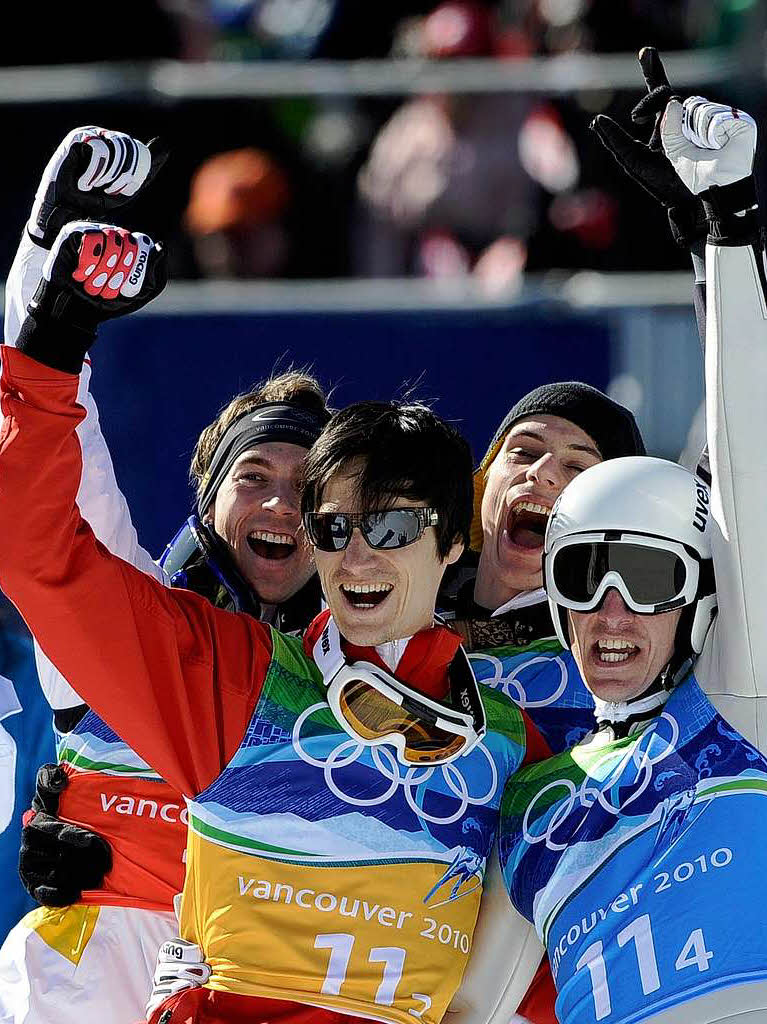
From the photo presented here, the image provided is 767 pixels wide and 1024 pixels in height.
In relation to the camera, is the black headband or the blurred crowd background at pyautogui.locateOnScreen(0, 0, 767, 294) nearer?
the black headband

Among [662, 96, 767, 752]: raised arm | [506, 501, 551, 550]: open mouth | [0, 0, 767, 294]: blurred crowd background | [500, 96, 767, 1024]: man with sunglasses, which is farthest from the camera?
[0, 0, 767, 294]: blurred crowd background

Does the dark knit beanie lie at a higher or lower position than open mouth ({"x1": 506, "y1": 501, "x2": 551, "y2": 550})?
higher

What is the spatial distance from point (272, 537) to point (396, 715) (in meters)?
0.91

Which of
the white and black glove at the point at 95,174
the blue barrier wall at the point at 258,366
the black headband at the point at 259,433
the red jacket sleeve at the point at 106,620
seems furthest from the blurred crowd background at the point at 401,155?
the red jacket sleeve at the point at 106,620

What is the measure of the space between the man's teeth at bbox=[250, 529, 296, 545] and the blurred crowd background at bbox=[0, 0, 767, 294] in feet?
6.91

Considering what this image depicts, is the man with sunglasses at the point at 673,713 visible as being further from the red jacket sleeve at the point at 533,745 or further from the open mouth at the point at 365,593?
the open mouth at the point at 365,593

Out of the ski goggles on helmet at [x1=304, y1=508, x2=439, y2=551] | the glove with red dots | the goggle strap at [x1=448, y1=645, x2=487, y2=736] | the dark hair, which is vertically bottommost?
the goggle strap at [x1=448, y1=645, x2=487, y2=736]

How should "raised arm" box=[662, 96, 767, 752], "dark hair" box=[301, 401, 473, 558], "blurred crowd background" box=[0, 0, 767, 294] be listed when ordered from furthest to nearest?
"blurred crowd background" box=[0, 0, 767, 294] < "dark hair" box=[301, 401, 473, 558] < "raised arm" box=[662, 96, 767, 752]

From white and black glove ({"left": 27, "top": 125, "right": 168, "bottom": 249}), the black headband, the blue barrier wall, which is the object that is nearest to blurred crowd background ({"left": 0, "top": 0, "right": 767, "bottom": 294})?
the blue barrier wall

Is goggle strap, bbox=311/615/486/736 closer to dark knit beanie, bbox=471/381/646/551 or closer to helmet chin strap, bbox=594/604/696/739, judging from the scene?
helmet chin strap, bbox=594/604/696/739

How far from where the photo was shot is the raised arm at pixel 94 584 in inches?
105

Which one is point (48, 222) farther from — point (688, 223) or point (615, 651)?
point (615, 651)

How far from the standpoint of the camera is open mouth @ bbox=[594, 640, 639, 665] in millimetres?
2877

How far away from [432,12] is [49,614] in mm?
4657
